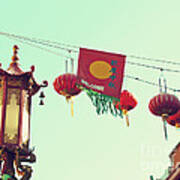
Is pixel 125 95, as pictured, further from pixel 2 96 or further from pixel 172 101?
pixel 2 96

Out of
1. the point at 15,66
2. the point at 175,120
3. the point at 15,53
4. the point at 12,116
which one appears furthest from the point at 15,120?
the point at 175,120

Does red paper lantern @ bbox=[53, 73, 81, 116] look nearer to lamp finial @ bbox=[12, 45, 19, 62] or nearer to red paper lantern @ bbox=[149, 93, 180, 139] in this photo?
red paper lantern @ bbox=[149, 93, 180, 139]

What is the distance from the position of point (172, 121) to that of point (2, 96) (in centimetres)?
556

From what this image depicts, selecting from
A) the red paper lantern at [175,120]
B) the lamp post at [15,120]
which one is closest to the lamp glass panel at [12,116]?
the lamp post at [15,120]

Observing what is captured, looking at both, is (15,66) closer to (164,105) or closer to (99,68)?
(99,68)

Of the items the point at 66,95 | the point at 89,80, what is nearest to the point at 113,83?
the point at 89,80

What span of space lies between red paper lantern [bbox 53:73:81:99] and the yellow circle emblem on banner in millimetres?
946

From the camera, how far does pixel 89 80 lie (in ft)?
28.8

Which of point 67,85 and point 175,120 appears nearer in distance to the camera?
point 67,85

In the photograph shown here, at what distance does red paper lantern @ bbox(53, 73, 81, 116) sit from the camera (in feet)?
31.6

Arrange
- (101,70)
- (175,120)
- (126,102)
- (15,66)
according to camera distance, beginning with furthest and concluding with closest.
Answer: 1. (175,120)
2. (126,102)
3. (101,70)
4. (15,66)

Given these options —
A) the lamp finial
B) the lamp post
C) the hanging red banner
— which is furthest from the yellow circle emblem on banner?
the lamp post

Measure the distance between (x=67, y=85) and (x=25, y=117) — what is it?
3281 mm

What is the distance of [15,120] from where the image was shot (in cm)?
622
